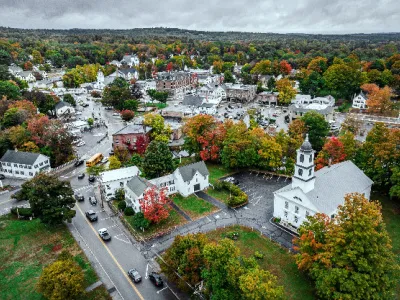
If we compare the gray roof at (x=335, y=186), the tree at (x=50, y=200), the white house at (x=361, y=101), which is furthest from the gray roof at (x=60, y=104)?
the white house at (x=361, y=101)

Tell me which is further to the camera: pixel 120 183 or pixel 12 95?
pixel 12 95

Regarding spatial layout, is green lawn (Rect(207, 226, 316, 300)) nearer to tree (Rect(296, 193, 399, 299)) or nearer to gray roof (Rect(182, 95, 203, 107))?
tree (Rect(296, 193, 399, 299))

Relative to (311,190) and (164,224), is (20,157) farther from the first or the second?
(311,190)

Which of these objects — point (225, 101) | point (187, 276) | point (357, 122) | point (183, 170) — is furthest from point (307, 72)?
point (187, 276)

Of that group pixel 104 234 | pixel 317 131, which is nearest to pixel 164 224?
pixel 104 234

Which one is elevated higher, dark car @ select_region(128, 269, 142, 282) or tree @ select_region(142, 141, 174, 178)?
tree @ select_region(142, 141, 174, 178)

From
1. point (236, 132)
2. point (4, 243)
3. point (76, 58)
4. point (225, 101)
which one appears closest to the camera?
point (4, 243)

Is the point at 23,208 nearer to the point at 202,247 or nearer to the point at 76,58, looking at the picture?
the point at 202,247

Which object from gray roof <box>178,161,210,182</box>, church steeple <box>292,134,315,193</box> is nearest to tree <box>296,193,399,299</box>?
church steeple <box>292,134,315,193</box>
